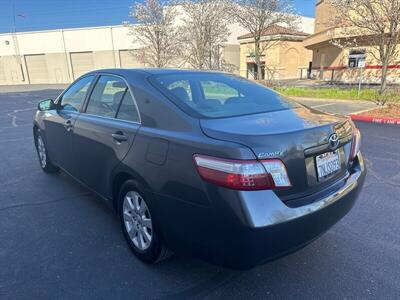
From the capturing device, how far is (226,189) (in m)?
1.92

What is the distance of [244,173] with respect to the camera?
6.24ft

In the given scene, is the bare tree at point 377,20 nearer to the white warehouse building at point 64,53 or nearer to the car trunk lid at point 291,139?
the car trunk lid at point 291,139

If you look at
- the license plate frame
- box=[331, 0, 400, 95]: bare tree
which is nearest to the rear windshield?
the license plate frame

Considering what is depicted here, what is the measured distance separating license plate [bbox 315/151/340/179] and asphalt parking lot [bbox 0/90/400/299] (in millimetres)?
876

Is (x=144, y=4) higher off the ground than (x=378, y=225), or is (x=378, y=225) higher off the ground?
(x=144, y=4)

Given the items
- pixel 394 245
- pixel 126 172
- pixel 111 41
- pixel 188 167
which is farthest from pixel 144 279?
pixel 111 41

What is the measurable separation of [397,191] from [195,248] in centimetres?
323

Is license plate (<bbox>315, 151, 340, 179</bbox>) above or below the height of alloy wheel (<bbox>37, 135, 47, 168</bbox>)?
above

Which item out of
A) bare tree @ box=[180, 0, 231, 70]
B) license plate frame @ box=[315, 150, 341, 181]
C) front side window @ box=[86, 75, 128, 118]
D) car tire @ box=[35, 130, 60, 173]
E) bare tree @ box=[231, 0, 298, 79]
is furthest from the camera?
bare tree @ box=[180, 0, 231, 70]

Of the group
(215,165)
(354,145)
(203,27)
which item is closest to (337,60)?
(203,27)

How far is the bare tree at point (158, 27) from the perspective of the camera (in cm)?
2402

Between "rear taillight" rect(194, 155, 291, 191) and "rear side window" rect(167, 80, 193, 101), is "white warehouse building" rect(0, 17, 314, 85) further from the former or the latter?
"rear taillight" rect(194, 155, 291, 191)

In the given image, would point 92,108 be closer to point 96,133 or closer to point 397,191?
point 96,133

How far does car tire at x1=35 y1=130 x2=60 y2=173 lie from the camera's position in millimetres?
4893
